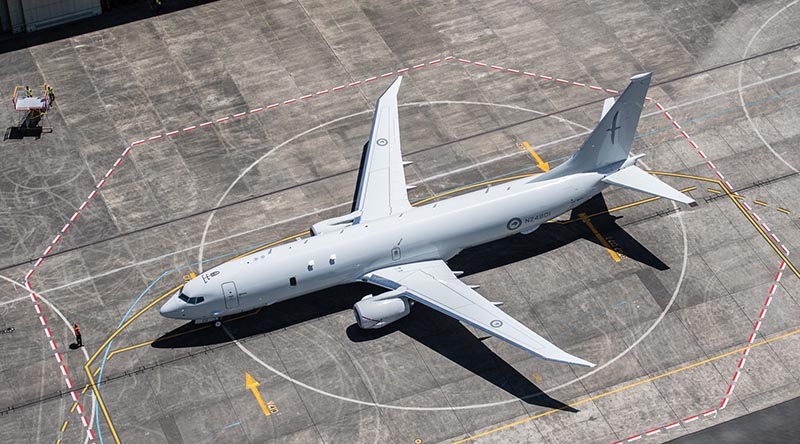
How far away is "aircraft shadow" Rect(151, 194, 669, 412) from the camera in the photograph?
8650cm

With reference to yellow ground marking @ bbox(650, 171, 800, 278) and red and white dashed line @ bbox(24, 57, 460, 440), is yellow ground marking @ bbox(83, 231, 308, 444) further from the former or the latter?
yellow ground marking @ bbox(650, 171, 800, 278)

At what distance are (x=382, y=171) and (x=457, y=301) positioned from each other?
15258mm

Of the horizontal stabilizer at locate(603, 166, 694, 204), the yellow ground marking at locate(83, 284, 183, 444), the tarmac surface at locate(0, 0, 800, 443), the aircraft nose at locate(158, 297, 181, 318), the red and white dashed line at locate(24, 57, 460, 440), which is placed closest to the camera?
the yellow ground marking at locate(83, 284, 183, 444)

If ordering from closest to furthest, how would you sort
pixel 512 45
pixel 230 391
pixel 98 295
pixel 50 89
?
pixel 230 391 < pixel 98 295 < pixel 50 89 < pixel 512 45

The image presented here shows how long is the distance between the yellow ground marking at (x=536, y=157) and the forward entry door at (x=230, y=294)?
30.3 metres

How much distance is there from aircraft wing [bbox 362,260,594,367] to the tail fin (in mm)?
11988

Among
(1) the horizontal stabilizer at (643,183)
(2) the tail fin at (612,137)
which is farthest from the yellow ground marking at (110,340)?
(1) the horizontal stabilizer at (643,183)

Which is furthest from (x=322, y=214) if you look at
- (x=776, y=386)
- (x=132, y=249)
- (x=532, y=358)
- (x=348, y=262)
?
(x=776, y=386)

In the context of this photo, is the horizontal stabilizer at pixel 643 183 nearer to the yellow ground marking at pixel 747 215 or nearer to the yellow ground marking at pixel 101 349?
the yellow ground marking at pixel 747 215

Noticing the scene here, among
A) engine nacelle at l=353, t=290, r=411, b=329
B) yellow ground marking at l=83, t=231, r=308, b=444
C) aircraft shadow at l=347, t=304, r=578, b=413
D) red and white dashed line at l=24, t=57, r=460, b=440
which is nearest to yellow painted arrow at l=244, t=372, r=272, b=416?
aircraft shadow at l=347, t=304, r=578, b=413

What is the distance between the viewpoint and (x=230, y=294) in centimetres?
8612

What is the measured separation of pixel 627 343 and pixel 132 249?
4038 centimetres

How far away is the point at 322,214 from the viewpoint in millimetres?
97000

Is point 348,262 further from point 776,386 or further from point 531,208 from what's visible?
point 776,386
